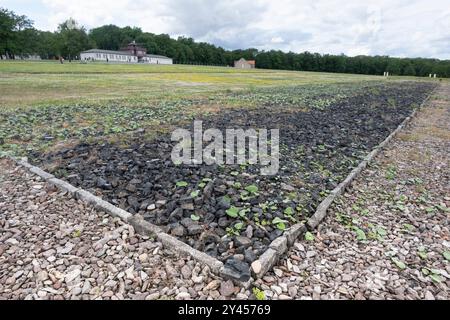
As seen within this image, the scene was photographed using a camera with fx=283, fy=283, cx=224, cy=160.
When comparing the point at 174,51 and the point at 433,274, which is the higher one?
the point at 174,51

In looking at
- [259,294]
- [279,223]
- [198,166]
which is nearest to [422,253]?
[279,223]

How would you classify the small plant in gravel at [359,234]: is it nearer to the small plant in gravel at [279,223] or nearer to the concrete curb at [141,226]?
the small plant in gravel at [279,223]

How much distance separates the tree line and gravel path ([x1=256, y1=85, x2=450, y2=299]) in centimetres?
9063

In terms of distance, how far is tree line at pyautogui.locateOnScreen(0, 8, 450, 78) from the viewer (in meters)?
77.2

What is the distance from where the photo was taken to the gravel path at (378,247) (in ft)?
9.24

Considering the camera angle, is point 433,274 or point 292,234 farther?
point 292,234

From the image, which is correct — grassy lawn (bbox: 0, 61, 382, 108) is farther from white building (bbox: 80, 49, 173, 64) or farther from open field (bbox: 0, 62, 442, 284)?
white building (bbox: 80, 49, 173, 64)

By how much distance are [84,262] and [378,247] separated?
11.2 ft

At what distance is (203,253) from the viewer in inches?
122

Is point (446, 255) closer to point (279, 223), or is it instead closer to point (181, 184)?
point (279, 223)

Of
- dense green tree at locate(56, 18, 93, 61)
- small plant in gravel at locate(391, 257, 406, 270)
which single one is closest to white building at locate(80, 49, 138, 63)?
dense green tree at locate(56, 18, 93, 61)

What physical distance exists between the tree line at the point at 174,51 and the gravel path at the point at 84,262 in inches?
3483

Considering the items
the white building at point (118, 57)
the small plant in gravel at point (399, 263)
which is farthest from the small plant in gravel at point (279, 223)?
the white building at point (118, 57)
